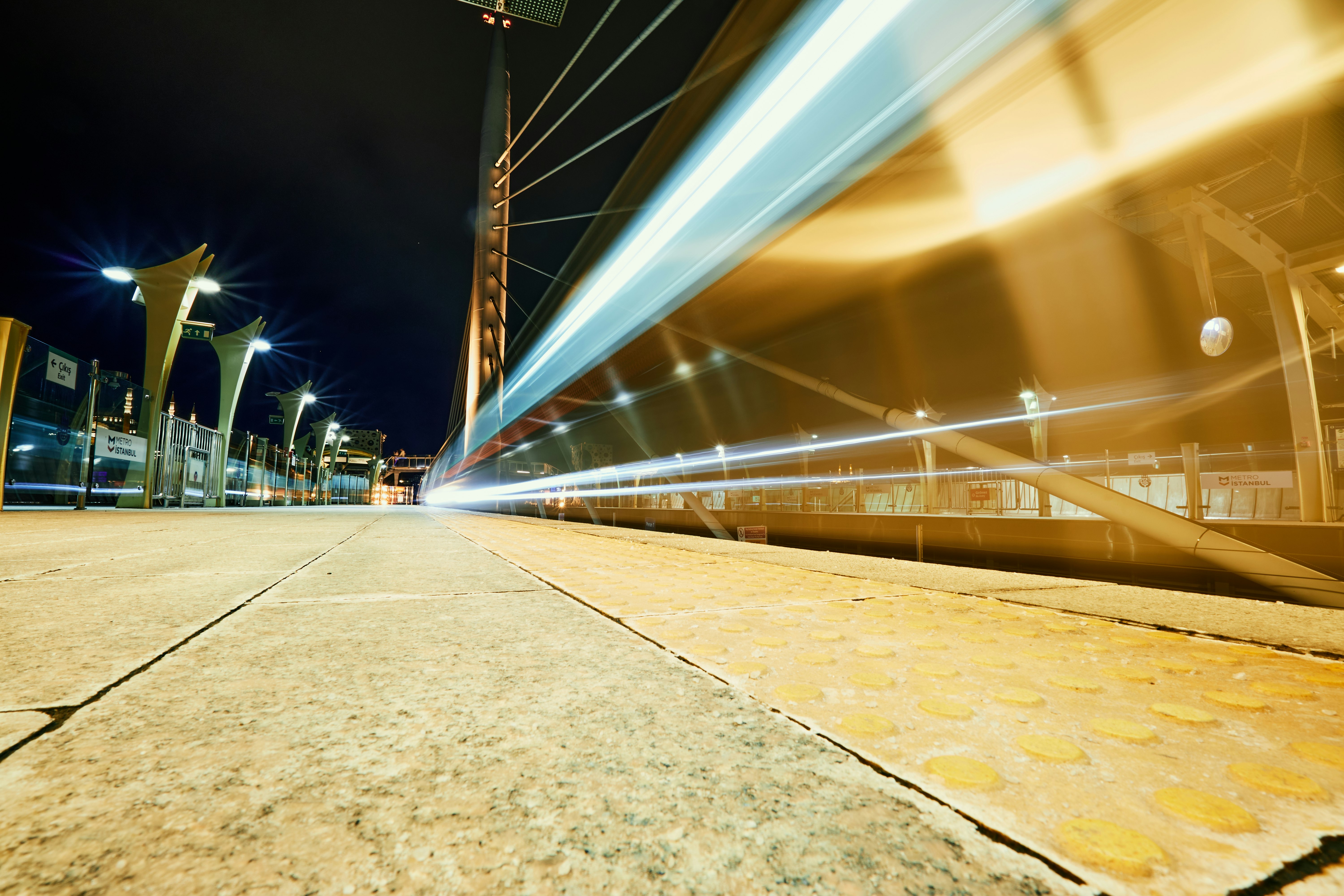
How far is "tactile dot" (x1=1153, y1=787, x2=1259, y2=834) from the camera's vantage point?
0.83 metres

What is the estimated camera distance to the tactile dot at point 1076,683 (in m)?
1.47

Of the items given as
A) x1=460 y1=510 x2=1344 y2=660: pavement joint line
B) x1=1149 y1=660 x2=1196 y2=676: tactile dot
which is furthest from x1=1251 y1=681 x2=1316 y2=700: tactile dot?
x1=460 y1=510 x2=1344 y2=660: pavement joint line

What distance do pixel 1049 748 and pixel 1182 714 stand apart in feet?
1.67

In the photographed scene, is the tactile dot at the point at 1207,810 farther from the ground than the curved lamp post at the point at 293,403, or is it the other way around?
the curved lamp post at the point at 293,403

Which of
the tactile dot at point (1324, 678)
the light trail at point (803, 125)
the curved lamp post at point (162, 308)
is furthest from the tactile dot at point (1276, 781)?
the curved lamp post at point (162, 308)

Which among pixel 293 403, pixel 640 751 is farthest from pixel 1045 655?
pixel 293 403

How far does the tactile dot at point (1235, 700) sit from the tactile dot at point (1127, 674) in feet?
0.42

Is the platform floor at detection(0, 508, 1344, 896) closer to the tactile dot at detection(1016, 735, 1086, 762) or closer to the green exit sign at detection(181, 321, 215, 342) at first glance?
the tactile dot at detection(1016, 735, 1086, 762)

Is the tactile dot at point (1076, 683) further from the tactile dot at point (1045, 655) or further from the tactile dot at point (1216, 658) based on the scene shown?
the tactile dot at point (1216, 658)

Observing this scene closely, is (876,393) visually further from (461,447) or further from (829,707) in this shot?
(461,447)

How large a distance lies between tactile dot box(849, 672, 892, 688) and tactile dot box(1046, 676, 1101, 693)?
1.52ft

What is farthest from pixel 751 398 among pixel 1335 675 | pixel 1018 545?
pixel 1335 675

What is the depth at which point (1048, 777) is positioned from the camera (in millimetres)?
974

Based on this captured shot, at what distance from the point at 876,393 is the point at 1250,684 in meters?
17.0
